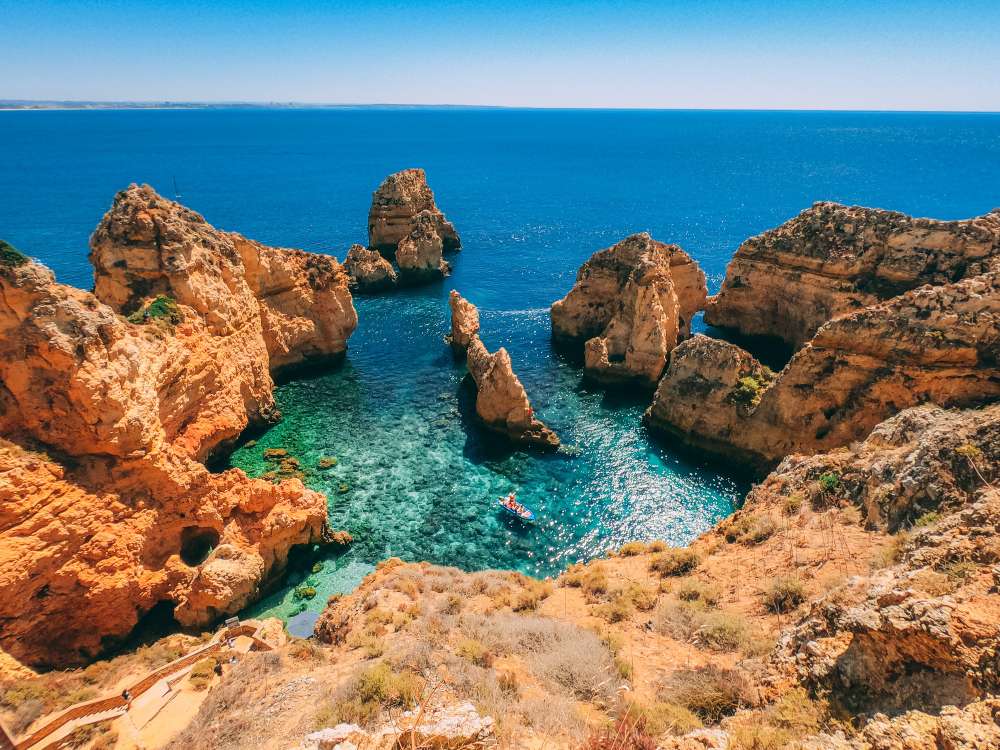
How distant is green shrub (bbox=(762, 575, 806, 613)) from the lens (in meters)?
13.4

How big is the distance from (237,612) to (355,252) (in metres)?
43.6

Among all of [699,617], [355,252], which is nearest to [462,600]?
[699,617]

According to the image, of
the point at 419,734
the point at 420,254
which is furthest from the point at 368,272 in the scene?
the point at 419,734

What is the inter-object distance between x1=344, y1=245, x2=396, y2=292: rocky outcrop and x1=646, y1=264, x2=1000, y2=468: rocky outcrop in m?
35.5

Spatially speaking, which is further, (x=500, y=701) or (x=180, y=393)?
(x=180, y=393)

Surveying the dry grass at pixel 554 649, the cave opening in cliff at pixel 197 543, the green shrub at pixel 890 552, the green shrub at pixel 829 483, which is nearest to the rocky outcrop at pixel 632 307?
the green shrub at pixel 829 483

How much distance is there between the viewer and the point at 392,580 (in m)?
19.0

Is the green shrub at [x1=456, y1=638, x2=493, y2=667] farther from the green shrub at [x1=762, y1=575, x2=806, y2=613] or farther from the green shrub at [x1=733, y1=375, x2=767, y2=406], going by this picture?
the green shrub at [x1=733, y1=375, x2=767, y2=406]

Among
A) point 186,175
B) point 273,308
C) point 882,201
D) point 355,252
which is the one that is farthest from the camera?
point 186,175

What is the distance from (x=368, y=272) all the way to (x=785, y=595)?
50204 mm

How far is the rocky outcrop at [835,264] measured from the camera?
27859 millimetres

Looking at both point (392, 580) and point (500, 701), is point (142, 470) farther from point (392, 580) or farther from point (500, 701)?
point (500, 701)

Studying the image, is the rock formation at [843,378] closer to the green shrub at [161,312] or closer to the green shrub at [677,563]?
the green shrub at [677,563]

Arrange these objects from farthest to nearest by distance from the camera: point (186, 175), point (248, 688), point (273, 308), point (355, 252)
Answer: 1. point (186, 175)
2. point (355, 252)
3. point (273, 308)
4. point (248, 688)
